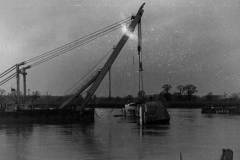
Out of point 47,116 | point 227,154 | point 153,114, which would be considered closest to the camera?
point 227,154

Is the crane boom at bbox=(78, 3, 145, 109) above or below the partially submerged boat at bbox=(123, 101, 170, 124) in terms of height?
above

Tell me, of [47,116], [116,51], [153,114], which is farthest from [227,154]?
[47,116]

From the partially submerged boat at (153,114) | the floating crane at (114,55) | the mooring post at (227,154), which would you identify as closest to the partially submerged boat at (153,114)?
the partially submerged boat at (153,114)

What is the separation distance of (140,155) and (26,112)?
2024 inches

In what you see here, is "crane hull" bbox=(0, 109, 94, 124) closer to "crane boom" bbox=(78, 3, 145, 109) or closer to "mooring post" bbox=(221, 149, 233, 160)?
"crane boom" bbox=(78, 3, 145, 109)

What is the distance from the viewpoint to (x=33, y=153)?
35.7 m

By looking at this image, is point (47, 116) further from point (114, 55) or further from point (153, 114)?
point (153, 114)

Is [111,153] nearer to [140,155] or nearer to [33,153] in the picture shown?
[140,155]

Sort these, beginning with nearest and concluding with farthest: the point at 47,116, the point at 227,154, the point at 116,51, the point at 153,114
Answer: the point at 227,154, the point at 153,114, the point at 116,51, the point at 47,116

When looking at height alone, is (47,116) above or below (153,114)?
below

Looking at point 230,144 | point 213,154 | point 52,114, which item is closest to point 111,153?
point 213,154

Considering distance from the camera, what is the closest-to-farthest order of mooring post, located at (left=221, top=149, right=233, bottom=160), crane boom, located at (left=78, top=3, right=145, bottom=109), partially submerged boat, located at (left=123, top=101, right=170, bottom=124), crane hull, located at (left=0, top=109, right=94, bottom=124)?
mooring post, located at (left=221, top=149, right=233, bottom=160)
partially submerged boat, located at (left=123, top=101, right=170, bottom=124)
crane hull, located at (left=0, top=109, right=94, bottom=124)
crane boom, located at (left=78, top=3, right=145, bottom=109)

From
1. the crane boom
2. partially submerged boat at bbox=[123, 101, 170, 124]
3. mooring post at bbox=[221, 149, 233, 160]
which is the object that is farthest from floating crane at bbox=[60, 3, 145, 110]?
mooring post at bbox=[221, 149, 233, 160]

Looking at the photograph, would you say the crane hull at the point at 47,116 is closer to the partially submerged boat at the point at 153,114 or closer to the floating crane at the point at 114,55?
the floating crane at the point at 114,55
